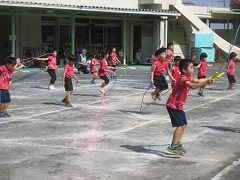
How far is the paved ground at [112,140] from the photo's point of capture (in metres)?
6.87

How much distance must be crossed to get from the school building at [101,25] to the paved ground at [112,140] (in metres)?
14.1

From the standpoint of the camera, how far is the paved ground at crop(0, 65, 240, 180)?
271 inches

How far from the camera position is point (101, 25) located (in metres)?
33.6

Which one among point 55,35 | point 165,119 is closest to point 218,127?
point 165,119

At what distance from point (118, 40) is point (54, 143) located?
2653 centimetres

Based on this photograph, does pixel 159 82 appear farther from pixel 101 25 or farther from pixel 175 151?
pixel 101 25

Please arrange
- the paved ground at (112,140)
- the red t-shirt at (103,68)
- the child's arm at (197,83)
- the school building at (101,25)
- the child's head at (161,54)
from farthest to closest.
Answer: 1. the school building at (101,25)
2. the red t-shirt at (103,68)
3. the child's head at (161,54)
4. the child's arm at (197,83)
5. the paved ground at (112,140)

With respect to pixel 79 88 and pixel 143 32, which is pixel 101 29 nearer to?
pixel 143 32

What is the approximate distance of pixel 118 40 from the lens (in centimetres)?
3472

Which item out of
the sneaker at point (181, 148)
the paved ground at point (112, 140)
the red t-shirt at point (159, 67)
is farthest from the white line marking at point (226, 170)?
the red t-shirt at point (159, 67)

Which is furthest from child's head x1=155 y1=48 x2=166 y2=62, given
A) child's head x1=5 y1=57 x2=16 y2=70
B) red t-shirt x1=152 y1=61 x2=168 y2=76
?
child's head x1=5 y1=57 x2=16 y2=70

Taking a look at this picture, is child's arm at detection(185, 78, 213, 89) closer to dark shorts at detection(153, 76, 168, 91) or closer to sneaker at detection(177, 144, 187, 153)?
sneaker at detection(177, 144, 187, 153)

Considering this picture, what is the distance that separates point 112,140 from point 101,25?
25.3 meters

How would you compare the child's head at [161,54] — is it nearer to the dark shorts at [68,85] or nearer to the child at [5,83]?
the dark shorts at [68,85]
